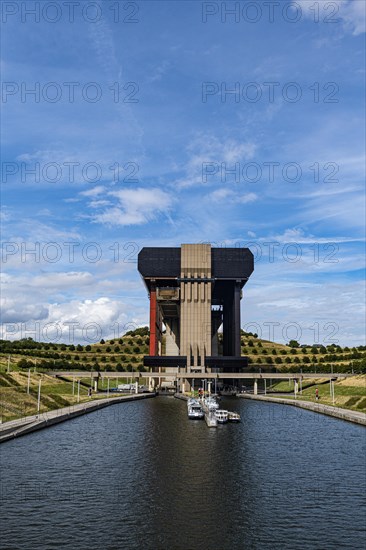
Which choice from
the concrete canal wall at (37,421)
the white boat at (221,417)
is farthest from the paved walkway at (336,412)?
the concrete canal wall at (37,421)

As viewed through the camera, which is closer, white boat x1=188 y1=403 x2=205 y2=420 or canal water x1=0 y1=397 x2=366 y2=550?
canal water x1=0 y1=397 x2=366 y2=550

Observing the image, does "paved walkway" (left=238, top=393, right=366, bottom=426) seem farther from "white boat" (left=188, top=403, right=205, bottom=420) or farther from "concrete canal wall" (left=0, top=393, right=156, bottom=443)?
"concrete canal wall" (left=0, top=393, right=156, bottom=443)

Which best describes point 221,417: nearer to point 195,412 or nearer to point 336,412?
point 195,412

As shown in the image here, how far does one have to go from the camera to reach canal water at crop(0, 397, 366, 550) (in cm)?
3806

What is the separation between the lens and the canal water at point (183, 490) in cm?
3806

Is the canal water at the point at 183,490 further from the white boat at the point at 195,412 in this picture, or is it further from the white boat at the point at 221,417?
the white boat at the point at 195,412

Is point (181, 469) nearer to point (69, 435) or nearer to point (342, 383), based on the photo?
point (69, 435)

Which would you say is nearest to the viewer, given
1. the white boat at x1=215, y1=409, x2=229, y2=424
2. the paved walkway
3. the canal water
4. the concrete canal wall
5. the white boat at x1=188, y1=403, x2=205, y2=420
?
the canal water

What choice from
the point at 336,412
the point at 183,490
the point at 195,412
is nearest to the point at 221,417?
the point at 195,412

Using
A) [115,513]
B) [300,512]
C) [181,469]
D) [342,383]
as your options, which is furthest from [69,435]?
[342,383]

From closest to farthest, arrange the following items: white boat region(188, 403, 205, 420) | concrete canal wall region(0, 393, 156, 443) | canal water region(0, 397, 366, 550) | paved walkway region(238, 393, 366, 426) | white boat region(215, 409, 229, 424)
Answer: canal water region(0, 397, 366, 550), concrete canal wall region(0, 393, 156, 443), paved walkway region(238, 393, 366, 426), white boat region(215, 409, 229, 424), white boat region(188, 403, 205, 420)

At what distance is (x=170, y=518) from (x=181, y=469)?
706 inches

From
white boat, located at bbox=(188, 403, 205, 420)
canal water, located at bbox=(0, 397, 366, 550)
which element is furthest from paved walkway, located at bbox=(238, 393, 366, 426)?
white boat, located at bbox=(188, 403, 205, 420)

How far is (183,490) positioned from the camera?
50375 millimetres
